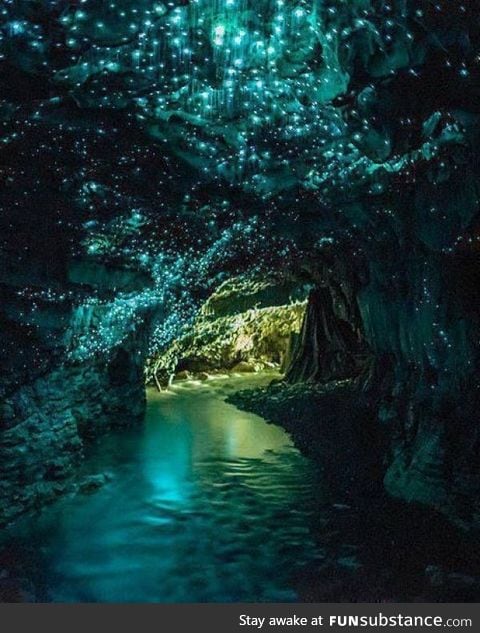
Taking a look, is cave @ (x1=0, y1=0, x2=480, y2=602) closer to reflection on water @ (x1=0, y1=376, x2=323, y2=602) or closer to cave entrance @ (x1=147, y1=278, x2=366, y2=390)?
reflection on water @ (x1=0, y1=376, x2=323, y2=602)

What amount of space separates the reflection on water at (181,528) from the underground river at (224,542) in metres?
0.02

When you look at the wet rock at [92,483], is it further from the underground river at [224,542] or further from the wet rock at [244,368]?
the wet rock at [244,368]

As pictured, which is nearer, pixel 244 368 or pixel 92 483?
pixel 92 483

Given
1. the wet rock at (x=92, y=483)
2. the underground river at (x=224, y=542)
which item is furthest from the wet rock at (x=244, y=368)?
the wet rock at (x=92, y=483)

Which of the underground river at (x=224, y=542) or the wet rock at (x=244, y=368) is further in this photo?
the wet rock at (x=244, y=368)

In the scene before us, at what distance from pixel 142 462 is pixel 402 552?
5925 mm

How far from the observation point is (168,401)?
18422 millimetres

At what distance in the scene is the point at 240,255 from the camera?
11.2 m

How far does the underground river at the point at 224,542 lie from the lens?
6.02m

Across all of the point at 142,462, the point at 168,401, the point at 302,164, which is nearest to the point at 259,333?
the point at 168,401

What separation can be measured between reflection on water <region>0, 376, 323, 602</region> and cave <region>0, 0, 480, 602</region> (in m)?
0.04

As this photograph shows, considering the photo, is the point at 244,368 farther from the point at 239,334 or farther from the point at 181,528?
the point at 181,528

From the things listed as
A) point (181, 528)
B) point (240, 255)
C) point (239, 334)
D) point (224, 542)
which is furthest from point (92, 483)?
point (239, 334)

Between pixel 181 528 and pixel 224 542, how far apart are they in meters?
0.77
